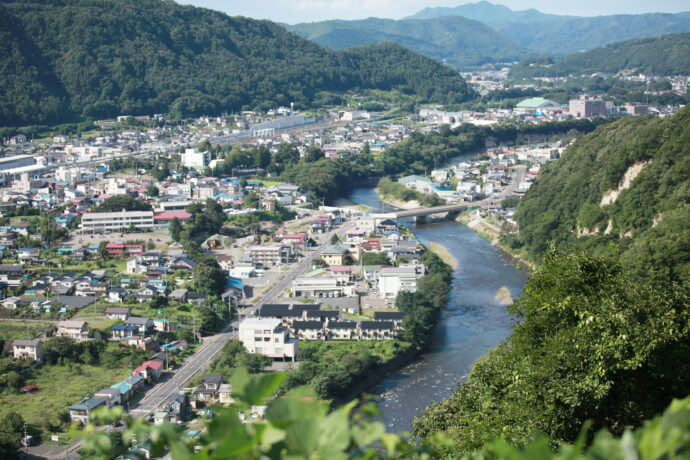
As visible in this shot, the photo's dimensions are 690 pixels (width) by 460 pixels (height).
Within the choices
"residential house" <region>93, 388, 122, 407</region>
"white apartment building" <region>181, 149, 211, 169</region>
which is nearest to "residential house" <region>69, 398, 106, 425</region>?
"residential house" <region>93, 388, 122, 407</region>

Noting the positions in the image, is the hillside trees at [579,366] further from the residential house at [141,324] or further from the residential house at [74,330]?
the residential house at [74,330]

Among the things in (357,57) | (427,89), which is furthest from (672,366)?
(357,57)

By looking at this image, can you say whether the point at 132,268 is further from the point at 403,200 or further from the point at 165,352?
the point at 403,200

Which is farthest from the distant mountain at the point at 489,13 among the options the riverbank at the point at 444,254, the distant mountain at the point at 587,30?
the riverbank at the point at 444,254

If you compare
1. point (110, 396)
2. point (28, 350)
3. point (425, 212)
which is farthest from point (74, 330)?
point (425, 212)

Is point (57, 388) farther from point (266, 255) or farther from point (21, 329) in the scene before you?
point (266, 255)

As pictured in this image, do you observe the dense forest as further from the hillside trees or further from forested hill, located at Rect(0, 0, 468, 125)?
forested hill, located at Rect(0, 0, 468, 125)
